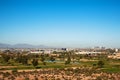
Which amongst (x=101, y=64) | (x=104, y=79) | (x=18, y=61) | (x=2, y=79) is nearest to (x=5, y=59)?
(x=18, y=61)

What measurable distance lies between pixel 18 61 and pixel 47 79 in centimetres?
5332

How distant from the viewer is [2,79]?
42.7 metres

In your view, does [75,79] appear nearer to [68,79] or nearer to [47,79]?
[68,79]

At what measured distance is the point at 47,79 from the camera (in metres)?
43.9

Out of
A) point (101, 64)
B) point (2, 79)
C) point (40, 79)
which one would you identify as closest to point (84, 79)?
point (40, 79)

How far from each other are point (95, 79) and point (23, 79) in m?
13.6

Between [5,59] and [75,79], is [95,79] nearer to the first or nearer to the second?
[75,79]

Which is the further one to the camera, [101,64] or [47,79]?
[101,64]

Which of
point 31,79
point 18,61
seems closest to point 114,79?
point 31,79

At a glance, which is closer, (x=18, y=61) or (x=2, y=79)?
(x=2, y=79)

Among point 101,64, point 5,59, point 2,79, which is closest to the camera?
point 2,79

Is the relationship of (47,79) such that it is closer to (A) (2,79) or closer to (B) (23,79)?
(B) (23,79)

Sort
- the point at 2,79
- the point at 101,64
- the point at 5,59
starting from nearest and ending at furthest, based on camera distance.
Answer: the point at 2,79
the point at 101,64
the point at 5,59

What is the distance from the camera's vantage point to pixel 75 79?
1757 inches
